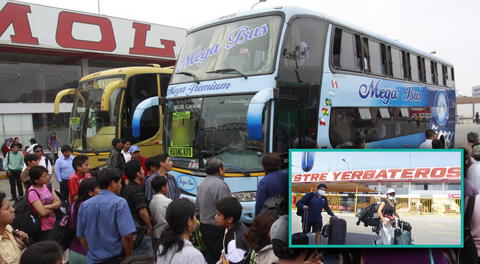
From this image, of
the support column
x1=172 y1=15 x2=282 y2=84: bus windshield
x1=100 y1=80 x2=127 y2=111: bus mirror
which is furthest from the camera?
the support column

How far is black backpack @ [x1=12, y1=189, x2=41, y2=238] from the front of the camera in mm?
3566

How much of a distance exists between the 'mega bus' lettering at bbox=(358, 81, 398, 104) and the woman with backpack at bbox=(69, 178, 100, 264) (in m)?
5.24

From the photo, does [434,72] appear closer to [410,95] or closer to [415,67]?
[415,67]

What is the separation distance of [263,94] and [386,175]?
3.25m

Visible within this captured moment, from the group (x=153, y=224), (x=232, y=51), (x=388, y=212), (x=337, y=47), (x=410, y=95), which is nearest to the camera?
(x=388, y=212)

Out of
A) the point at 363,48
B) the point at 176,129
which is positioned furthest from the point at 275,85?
the point at 363,48

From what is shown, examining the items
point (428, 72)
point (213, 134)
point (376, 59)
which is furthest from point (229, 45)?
point (428, 72)

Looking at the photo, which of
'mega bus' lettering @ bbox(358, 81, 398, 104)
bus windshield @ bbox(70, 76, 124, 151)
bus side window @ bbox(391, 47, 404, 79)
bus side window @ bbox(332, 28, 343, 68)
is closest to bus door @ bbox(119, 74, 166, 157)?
bus windshield @ bbox(70, 76, 124, 151)

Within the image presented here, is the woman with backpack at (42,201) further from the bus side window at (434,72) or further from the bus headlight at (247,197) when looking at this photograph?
the bus side window at (434,72)

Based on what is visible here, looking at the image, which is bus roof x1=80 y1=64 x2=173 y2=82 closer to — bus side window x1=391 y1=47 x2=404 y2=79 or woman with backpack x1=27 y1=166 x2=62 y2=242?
woman with backpack x1=27 y1=166 x2=62 y2=242

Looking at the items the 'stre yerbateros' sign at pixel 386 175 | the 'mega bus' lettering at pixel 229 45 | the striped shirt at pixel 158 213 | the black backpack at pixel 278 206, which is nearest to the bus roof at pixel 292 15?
the 'mega bus' lettering at pixel 229 45

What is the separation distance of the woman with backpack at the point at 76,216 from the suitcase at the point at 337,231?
2606mm

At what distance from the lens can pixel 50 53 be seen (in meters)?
17.2

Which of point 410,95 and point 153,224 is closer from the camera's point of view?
point 153,224
